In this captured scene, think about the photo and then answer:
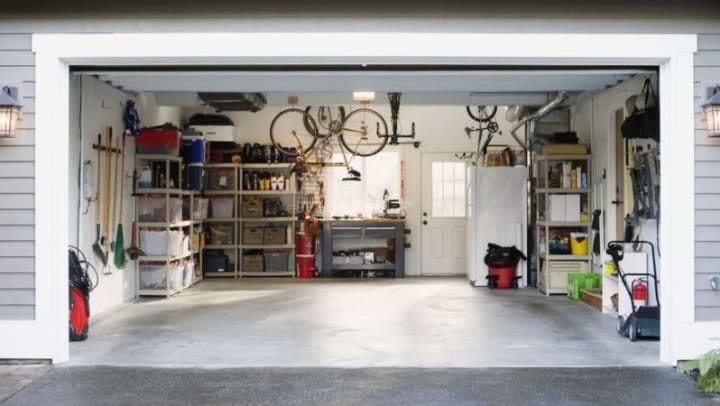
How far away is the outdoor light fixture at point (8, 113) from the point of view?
5.20 meters

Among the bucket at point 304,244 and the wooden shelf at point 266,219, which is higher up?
the wooden shelf at point 266,219

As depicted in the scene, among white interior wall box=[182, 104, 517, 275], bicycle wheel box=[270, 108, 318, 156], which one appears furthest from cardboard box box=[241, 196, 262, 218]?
white interior wall box=[182, 104, 517, 275]

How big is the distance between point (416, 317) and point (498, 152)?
5112 millimetres

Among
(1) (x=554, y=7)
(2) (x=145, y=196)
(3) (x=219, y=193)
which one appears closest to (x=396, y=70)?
(1) (x=554, y=7)

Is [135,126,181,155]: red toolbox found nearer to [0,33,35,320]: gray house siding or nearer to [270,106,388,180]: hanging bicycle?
[270,106,388,180]: hanging bicycle

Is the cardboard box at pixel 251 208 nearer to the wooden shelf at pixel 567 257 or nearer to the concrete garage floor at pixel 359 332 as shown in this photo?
the concrete garage floor at pixel 359 332

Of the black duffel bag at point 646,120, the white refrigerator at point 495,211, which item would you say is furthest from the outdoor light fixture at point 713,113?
the white refrigerator at point 495,211

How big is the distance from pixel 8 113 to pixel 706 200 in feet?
16.7

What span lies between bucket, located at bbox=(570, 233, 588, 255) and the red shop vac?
104cm

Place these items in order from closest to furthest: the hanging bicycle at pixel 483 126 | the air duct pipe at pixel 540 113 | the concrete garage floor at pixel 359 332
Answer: the concrete garage floor at pixel 359 332
the air duct pipe at pixel 540 113
the hanging bicycle at pixel 483 126

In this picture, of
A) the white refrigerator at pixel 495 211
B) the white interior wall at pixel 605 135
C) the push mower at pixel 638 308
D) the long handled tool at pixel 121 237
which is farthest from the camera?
the white refrigerator at pixel 495 211

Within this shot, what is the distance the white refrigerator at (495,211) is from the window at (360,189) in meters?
1.97

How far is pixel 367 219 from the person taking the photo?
11.7 metres

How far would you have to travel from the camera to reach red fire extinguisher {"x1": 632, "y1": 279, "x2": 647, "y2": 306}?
6641 mm
